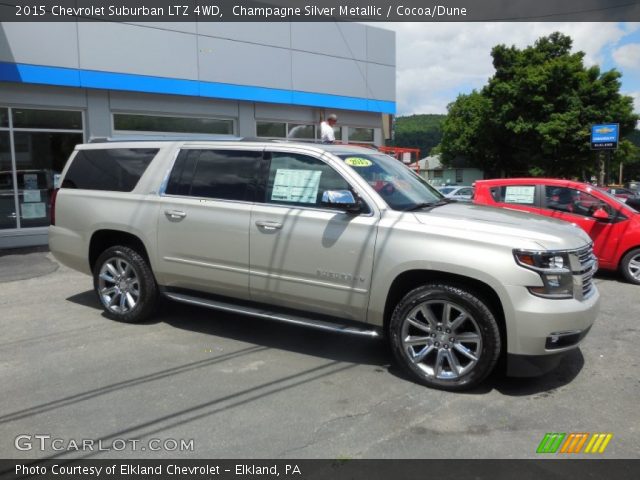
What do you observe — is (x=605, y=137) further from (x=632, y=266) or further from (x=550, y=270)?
(x=550, y=270)

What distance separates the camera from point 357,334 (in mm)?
4492

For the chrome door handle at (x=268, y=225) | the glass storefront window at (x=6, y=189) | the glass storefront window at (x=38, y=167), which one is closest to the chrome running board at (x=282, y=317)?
the chrome door handle at (x=268, y=225)

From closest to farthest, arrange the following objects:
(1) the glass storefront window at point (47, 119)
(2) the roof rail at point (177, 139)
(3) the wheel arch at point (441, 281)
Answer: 1. (3) the wheel arch at point (441, 281)
2. (2) the roof rail at point (177, 139)
3. (1) the glass storefront window at point (47, 119)

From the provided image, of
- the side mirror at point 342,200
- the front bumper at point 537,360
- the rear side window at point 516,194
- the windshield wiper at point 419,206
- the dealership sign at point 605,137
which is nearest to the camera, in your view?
the front bumper at point 537,360

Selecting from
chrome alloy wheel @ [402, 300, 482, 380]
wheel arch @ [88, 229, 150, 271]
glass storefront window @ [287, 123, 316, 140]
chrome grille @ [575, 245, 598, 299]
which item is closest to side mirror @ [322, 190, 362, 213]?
chrome alloy wheel @ [402, 300, 482, 380]

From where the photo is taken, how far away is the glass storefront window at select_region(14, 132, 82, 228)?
1145cm

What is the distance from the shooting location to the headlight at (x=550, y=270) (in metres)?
3.94

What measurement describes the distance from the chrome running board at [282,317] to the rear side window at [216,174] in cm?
102

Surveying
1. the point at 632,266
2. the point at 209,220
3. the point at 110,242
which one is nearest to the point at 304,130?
the point at 632,266

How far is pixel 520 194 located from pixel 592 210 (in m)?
1.14

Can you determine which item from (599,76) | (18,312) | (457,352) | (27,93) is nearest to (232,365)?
(457,352)

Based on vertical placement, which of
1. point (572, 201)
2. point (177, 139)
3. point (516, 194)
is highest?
point (177, 139)

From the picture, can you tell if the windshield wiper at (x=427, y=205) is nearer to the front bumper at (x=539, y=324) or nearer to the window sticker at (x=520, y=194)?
the front bumper at (x=539, y=324)

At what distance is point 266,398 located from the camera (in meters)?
4.10
